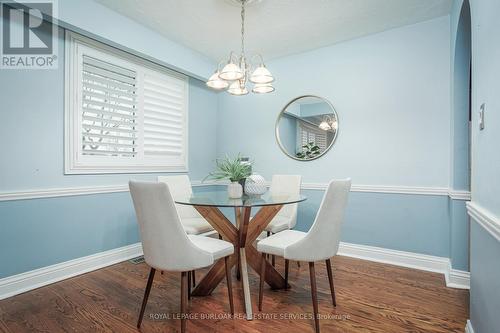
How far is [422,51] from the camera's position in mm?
2738

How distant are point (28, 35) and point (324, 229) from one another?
2.88 meters

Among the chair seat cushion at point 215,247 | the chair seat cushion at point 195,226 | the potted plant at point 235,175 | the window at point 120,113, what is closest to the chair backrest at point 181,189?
the chair seat cushion at point 195,226

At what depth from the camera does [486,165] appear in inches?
48.7

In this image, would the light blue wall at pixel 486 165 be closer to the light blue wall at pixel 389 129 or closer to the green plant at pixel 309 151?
the light blue wall at pixel 389 129

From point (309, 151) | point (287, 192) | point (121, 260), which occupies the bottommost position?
point (121, 260)

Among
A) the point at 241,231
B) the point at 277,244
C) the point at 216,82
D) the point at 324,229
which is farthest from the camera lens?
the point at 216,82

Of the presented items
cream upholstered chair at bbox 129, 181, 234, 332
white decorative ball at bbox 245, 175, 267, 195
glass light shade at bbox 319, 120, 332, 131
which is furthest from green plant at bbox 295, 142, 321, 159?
cream upholstered chair at bbox 129, 181, 234, 332

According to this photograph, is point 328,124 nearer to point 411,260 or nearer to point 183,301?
point 411,260

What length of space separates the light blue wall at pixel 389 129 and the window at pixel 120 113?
154 centimetres

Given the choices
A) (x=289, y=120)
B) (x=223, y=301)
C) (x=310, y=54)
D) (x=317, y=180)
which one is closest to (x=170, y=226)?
(x=223, y=301)

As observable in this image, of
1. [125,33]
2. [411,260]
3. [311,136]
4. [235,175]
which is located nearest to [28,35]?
[125,33]

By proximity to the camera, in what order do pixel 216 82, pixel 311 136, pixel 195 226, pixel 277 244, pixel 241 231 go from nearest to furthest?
pixel 277 244 → pixel 241 231 → pixel 216 82 → pixel 195 226 → pixel 311 136

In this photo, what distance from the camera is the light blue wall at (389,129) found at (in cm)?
266

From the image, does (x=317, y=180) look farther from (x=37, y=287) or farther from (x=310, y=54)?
(x=37, y=287)
